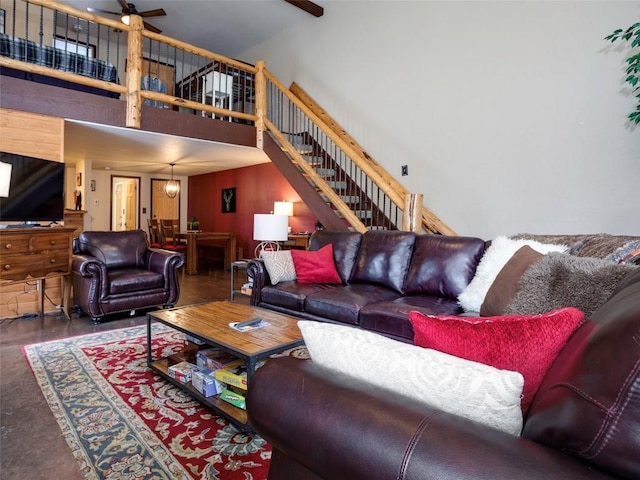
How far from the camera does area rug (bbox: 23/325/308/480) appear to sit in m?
1.53

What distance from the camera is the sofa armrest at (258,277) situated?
11.2 ft

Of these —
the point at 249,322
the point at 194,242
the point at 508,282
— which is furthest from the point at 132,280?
the point at 508,282

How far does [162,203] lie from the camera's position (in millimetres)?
9695

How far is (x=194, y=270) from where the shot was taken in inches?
267

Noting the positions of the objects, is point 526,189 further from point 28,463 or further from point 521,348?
point 28,463

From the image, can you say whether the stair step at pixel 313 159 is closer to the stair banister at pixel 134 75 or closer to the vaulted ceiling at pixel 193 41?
the vaulted ceiling at pixel 193 41

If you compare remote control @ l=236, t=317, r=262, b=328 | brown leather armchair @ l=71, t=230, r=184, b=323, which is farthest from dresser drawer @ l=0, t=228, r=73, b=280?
remote control @ l=236, t=317, r=262, b=328

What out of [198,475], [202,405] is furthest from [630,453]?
[202,405]

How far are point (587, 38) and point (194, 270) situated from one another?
20.7 ft

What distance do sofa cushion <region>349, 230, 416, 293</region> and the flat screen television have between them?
312 centimetres

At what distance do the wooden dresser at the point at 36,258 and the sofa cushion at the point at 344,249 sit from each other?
2467mm

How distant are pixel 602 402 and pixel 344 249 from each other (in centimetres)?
307

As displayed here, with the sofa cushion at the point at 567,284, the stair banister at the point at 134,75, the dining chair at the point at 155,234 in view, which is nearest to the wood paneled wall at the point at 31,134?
the stair banister at the point at 134,75

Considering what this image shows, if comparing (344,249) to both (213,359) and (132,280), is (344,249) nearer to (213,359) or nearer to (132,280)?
(213,359)
